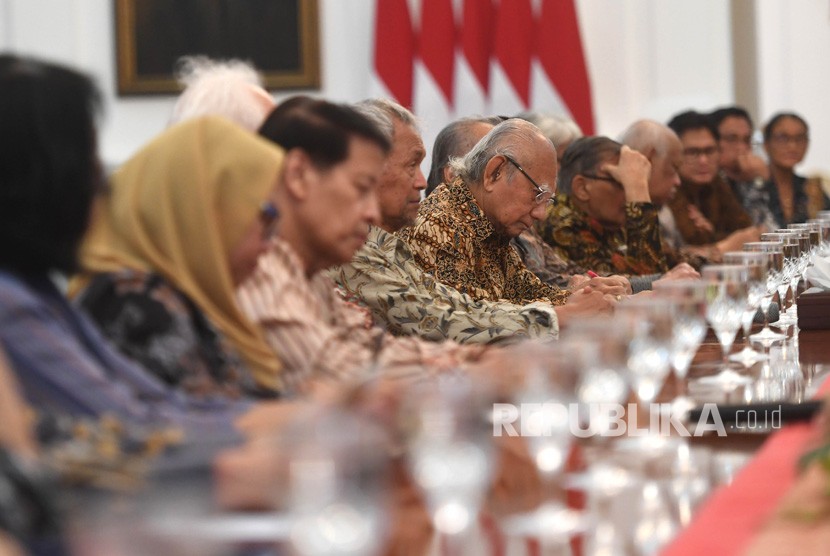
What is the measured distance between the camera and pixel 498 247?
390 cm

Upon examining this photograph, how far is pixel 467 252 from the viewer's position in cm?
367

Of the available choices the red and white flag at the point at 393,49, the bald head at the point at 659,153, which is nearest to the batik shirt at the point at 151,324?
the bald head at the point at 659,153

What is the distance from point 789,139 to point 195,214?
5.86 m

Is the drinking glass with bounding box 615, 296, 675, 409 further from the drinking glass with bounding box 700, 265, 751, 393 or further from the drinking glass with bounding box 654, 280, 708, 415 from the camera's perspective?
the drinking glass with bounding box 700, 265, 751, 393

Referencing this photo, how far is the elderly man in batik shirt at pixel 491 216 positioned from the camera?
3.59 metres

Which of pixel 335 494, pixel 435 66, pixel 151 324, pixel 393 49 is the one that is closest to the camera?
pixel 335 494

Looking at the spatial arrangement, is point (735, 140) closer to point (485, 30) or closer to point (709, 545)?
point (485, 30)

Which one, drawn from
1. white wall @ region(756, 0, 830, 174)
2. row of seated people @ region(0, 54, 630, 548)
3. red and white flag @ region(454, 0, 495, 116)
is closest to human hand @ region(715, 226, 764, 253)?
red and white flag @ region(454, 0, 495, 116)

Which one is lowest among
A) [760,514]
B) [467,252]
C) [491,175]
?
[760,514]

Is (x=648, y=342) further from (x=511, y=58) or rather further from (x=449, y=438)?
(x=511, y=58)

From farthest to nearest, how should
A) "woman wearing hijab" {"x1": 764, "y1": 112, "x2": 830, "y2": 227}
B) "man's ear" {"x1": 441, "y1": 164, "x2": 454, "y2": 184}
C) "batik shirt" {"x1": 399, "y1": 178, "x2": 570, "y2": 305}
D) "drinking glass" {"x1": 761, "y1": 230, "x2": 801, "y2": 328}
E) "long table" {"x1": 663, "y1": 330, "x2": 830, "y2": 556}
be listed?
"woman wearing hijab" {"x1": 764, "y1": 112, "x2": 830, "y2": 227} < "man's ear" {"x1": 441, "y1": 164, "x2": 454, "y2": 184} < "batik shirt" {"x1": 399, "y1": 178, "x2": 570, "y2": 305} < "drinking glass" {"x1": 761, "y1": 230, "x2": 801, "y2": 328} < "long table" {"x1": 663, "y1": 330, "x2": 830, "y2": 556}

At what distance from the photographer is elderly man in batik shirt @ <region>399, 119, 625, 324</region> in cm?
359

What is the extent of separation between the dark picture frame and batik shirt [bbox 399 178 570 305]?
4.14 m

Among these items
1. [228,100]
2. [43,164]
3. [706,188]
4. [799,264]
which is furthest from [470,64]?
[43,164]
